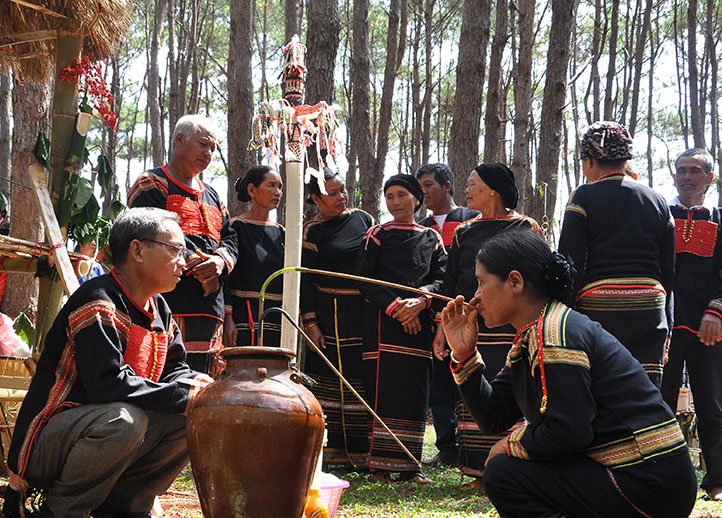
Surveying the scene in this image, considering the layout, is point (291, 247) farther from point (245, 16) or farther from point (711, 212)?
point (245, 16)

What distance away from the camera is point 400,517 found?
4.01 meters

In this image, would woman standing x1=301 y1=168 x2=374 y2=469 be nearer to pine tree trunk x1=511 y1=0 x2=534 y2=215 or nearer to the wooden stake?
the wooden stake

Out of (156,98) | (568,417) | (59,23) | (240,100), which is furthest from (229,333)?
(156,98)

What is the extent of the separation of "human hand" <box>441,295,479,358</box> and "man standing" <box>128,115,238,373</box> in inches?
80.2

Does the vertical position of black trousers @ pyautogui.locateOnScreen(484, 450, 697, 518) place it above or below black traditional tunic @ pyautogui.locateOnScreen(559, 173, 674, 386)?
below

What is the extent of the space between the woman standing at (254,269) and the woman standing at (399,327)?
0.61m

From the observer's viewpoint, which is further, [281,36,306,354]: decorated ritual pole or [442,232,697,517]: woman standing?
[281,36,306,354]: decorated ritual pole

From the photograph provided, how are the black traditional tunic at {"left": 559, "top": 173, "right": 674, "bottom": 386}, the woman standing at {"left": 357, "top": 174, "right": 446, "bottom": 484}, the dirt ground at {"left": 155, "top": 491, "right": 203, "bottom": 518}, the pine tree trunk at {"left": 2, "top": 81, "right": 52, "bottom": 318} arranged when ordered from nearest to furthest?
1. the dirt ground at {"left": 155, "top": 491, "right": 203, "bottom": 518}
2. the black traditional tunic at {"left": 559, "top": 173, "right": 674, "bottom": 386}
3. the woman standing at {"left": 357, "top": 174, "right": 446, "bottom": 484}
4. the pine tree trunk at {"left": 2, "top": 81, "right": 52, "bottom": 318}

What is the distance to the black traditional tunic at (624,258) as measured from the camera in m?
4.41

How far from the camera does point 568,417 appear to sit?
8.92 feet

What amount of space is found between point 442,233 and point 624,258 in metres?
1.94

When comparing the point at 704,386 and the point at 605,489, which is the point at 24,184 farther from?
the point at 605,489

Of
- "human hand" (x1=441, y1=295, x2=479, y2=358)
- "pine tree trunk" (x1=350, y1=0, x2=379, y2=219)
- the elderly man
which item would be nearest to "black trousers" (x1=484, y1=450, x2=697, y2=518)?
"human hand" (x1=441, y1=295, x2=479, y2=358)

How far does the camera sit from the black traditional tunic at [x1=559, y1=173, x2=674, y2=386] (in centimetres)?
441
